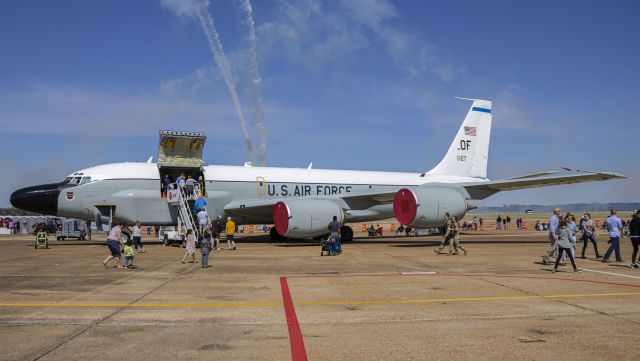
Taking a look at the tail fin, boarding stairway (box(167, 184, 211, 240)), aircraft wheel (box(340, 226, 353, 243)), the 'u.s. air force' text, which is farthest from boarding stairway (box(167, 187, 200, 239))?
the tail fin

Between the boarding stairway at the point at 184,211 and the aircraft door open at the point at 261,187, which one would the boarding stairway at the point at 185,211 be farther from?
the aircraft door open at the point at 261,187

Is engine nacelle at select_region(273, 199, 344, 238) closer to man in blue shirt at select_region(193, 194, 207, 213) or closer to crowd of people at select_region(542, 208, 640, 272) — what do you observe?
man in blue shirt at select_region(193, 194, 207, 213)

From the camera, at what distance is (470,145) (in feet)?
108

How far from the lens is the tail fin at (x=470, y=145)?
3266 cm

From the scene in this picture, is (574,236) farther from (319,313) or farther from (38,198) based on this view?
(38,198)

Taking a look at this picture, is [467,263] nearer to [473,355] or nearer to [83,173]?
[473,355]

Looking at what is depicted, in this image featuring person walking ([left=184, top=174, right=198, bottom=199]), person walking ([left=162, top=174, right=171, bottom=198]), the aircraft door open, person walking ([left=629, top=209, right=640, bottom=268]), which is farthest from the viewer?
the aircraft door open

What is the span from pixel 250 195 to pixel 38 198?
373 inches

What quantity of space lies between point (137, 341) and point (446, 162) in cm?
2857

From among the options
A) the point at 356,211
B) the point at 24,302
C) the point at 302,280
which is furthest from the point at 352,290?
the point at 356,211

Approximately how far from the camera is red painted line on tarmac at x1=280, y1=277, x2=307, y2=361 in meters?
5.60

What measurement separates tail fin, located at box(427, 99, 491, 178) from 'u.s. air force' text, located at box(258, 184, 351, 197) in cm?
740

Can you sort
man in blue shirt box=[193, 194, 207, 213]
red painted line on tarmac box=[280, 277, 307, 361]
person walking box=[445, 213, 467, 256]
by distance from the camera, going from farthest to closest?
1. man in blue shirt box=[193, 194, 207, 213]
2. person walking box=[445, 213, 467, 256]
3. red painted line on tarmac box=[280, 277, 307, 361]

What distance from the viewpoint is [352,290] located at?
10219mm
